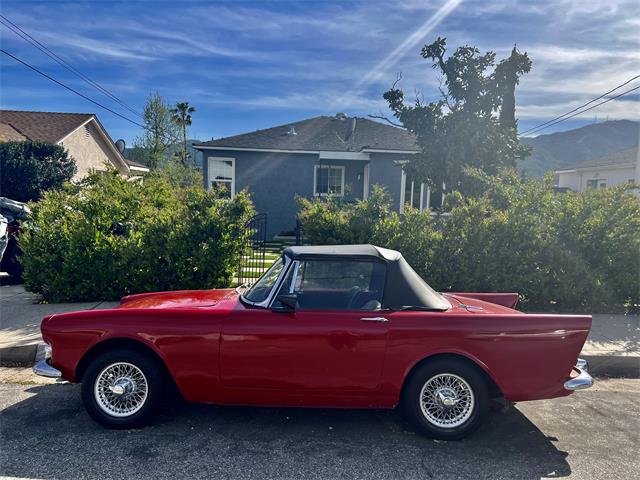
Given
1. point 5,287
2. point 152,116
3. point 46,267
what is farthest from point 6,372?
point 152,116

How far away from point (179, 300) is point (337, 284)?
1426 millimetres

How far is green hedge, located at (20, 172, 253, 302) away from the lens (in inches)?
283

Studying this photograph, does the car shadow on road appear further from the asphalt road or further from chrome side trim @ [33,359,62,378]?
chrome side trim @ [33,359,62,378]

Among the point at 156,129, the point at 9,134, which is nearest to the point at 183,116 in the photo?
the point at 156,129

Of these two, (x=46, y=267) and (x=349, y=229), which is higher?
(x=349, y=229)

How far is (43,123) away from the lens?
2212 centimetres

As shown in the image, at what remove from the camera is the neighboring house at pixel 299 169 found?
16625 mm

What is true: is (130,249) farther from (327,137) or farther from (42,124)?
(42,124)

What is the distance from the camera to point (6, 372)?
4.97 metres

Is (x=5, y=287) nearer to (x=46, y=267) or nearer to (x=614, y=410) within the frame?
(x=46, y=267)

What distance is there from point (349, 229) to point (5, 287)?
6.45 meters

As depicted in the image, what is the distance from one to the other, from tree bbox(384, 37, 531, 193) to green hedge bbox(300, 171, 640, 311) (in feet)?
15.6

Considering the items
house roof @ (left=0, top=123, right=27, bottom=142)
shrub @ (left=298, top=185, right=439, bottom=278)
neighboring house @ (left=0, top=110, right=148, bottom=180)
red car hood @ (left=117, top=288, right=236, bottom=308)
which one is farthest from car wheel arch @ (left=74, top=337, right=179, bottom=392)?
house roof @ (left=0, top=123, right=27, bottom=142)

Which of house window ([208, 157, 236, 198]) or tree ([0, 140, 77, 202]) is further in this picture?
house window ([208, 157, 236, 198])
